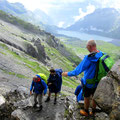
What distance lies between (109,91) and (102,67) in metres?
1.58

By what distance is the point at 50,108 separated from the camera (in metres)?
15.6

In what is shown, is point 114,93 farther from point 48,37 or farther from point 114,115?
point 48,37

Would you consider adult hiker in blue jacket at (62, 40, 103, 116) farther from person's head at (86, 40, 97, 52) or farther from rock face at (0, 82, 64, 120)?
rock face at (0, 82, 64, 120)

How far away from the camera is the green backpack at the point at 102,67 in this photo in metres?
7.82

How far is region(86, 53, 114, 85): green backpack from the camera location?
782 centimetres

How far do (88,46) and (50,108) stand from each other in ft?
33.5

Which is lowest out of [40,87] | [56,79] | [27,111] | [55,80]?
[27,111]

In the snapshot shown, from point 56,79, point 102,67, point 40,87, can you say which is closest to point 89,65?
point 102,67

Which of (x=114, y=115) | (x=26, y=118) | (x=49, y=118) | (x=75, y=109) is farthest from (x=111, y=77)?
(x=26, y=118)

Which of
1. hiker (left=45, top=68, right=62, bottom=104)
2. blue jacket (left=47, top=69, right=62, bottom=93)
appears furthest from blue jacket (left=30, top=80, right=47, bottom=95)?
blue jacket (left=47, top=69, right=62, bottom=93)

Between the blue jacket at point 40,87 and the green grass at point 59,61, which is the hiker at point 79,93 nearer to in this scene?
the blue jacket at point 40,87

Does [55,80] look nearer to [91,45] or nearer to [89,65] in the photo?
[89,65]

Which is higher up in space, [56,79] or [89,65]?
[89,65]

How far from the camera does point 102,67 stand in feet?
26.1
